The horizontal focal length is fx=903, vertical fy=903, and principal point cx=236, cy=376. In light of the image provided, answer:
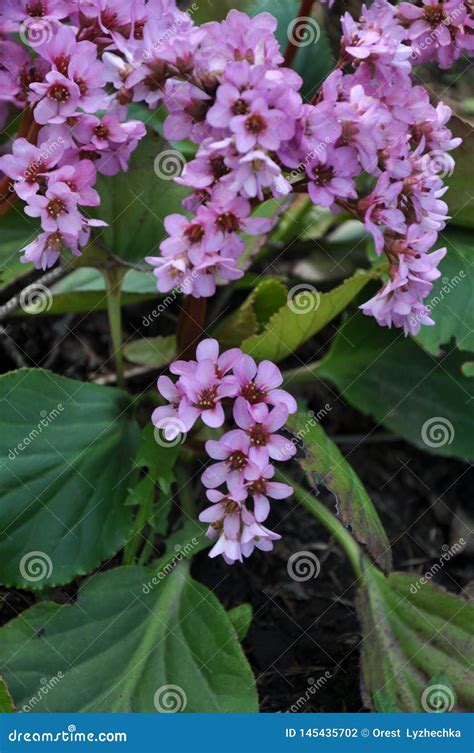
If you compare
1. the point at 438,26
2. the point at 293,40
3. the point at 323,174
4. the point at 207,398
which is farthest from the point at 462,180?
the point at 207,398

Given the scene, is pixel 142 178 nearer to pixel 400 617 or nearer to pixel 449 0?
pixel 449 0

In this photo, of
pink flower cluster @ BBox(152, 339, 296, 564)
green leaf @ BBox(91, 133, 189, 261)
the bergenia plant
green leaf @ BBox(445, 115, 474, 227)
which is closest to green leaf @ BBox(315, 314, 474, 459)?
the bergenia plant

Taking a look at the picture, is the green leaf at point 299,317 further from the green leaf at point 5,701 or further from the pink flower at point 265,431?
the green leaf at point 5,701

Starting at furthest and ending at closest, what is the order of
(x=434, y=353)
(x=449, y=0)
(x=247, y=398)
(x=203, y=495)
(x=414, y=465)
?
(x=414, y=465), (x=203, y=495), (x=434, y=353), (x=449, y=0), (x=247, y=398)

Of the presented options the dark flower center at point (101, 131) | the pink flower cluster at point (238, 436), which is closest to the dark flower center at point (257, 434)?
the pink flower cluster at point (238, 436)

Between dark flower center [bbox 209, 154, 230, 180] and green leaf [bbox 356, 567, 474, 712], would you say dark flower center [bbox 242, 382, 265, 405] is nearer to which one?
dark flower center [bbox 209, 154, 230, 180]

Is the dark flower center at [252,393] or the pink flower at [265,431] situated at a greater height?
the dark flower center at [252,393]

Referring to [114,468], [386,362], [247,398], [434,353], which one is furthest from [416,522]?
[247,398]
